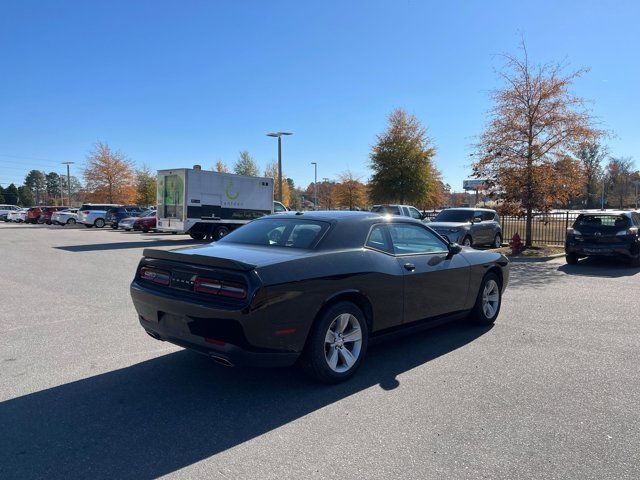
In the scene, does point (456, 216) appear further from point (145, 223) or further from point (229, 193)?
point (145, 223)

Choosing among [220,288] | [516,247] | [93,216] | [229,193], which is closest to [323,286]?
[220,288]

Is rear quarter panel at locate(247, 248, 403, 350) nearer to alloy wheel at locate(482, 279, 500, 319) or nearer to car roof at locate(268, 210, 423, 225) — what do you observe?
car roof at locate(268, 210, 423, 225)

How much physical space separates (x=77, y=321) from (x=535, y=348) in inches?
231

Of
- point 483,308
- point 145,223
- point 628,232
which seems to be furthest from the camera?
point 145,223

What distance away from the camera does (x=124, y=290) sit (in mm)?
8930

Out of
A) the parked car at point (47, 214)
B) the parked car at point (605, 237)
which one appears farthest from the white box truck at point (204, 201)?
the parked car at point (47, 214)

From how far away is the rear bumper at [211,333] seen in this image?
369 centimetres

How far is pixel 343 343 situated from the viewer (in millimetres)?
4348

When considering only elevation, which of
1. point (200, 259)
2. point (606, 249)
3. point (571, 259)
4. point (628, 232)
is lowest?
point (571, 259)

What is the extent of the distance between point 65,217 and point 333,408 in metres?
39.8

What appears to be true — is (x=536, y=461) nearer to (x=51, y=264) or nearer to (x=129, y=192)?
(x=51, y=264)

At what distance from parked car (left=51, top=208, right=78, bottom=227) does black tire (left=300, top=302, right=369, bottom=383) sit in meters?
38.5

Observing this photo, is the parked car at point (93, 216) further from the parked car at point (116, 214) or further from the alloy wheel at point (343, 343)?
the alloy wheel at point (343, 343)

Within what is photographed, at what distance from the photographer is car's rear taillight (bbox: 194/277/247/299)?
12.3 ft
